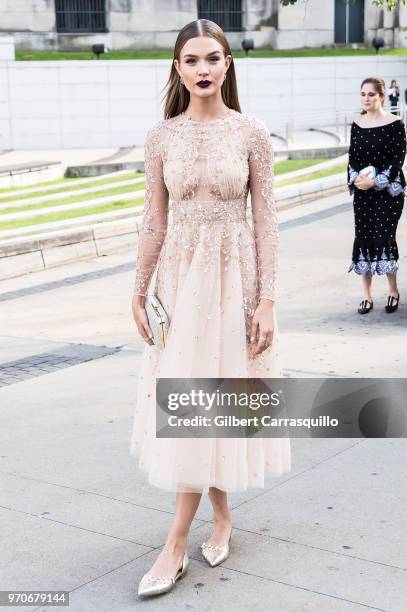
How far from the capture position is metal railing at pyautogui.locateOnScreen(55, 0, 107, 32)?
3566cm

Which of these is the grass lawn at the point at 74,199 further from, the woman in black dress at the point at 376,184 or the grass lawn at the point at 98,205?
the woman in black dress at the point at 376,184

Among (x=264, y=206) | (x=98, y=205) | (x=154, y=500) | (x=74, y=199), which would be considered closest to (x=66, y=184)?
(x=74, y=199)

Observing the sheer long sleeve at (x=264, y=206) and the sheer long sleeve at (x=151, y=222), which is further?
the sheer long sleeve at (x=151, y=222)

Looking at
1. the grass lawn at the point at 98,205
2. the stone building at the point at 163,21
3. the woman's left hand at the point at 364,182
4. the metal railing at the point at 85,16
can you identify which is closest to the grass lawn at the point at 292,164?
the grass lawn at the point at 98,205

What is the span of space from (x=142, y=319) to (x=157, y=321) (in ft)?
0.42

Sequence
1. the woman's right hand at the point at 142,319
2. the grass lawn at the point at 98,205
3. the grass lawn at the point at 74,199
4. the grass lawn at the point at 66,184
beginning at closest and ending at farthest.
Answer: the woman's right hand at the point at 142,319 → the grass lawn at the point at 98,205 → the grass lawn at the point at 74,199 → the grass lawn at the point at 66,184

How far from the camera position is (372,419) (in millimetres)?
5891

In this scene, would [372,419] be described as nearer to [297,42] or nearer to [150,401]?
[150,401]

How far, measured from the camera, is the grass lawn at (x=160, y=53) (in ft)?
105

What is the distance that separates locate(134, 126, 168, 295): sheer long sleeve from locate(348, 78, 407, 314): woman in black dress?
176 inches

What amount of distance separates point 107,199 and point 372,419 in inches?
457

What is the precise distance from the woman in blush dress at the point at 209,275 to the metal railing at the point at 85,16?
33183 millimetres

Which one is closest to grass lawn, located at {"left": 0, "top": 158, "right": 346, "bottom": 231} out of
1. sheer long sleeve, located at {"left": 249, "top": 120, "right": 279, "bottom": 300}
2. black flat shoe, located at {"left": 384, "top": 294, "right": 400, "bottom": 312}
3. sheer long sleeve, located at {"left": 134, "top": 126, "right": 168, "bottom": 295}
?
black flat shoe, located at {"left": 384, "top": 294, "right": 400, "bottom": 312}

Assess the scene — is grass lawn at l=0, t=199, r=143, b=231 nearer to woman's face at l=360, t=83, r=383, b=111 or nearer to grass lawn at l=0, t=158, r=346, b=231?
grass lawn at l=0, t=158, r=346, b=231
